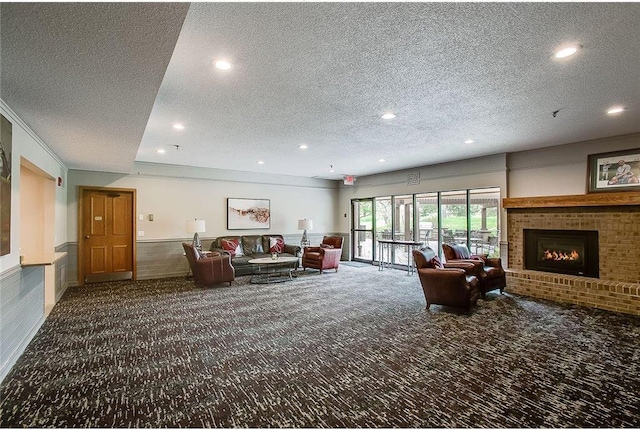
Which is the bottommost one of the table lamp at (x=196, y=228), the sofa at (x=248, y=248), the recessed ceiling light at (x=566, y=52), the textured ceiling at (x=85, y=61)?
the sofa at (x=248, y=248)

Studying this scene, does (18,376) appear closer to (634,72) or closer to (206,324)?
(206,324)

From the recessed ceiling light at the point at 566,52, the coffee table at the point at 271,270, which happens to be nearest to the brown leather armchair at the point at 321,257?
the coffee table at the point at 271,270

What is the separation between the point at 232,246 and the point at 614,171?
7399 mm

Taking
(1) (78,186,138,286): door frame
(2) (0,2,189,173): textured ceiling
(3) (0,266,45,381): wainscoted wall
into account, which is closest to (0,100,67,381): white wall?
(3) (0,266,45,381): wainscoted wall

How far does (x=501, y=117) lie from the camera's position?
4012mm

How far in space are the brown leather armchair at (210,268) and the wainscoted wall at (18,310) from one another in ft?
7.86

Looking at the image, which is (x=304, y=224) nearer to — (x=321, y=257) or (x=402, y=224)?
(x=321, y=257)

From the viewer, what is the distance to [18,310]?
3180 millimetres

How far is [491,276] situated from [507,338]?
1953 mm

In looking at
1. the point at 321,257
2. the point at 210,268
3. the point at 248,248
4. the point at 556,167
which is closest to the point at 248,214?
the point at 248,248

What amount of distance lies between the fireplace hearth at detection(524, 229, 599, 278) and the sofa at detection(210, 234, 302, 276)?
497cm

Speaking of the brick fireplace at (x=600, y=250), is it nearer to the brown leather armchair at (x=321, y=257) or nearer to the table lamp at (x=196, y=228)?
the brown leather armchair at (x=321, y=257)

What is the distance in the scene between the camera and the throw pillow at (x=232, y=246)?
747cm

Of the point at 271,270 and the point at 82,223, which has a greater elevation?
the point at 82,223
